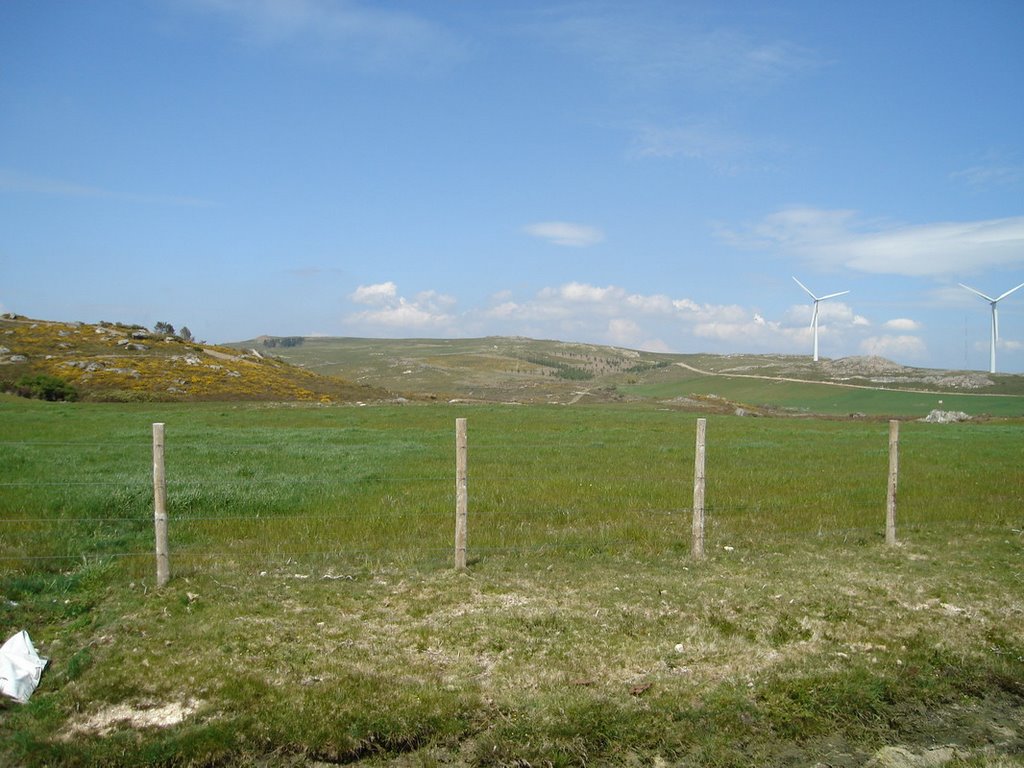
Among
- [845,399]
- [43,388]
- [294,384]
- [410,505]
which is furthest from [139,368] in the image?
[845,399]

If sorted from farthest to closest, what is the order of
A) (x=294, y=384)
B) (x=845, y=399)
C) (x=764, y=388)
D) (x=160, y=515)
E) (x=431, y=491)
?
(x=764, y=388), (x=845, y=399), (x=294, y=384), (x=431, y=491), (x=160, y=515)

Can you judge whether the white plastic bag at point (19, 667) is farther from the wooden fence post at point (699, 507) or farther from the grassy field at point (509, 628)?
the wooden fence post at point (699, 507)

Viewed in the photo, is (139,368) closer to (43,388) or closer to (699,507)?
Result: (43,388)

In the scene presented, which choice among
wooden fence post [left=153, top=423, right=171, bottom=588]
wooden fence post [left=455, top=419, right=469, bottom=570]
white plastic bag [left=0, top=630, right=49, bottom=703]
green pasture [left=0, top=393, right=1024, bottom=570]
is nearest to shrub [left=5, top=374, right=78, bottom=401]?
green pasture [left=0, top=393, right=1024, bottom=570]

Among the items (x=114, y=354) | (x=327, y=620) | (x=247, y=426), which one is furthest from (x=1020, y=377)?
(x=327, y=620)

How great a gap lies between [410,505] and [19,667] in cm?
909

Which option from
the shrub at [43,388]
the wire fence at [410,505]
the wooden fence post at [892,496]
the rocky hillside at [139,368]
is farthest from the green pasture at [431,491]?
the rocky hillside at [139,368]

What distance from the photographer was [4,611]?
8289 mm

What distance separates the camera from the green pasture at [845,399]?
78562 millimetres

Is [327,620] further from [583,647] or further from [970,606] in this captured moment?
[970,606]

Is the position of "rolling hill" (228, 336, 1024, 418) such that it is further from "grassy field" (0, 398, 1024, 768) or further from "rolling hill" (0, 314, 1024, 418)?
"grassy field" (0, 398, 1024, 768)

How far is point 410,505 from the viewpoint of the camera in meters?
Answer: 15.5

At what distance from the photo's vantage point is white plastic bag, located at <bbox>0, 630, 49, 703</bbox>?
6477 mm

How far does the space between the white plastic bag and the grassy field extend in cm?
13
